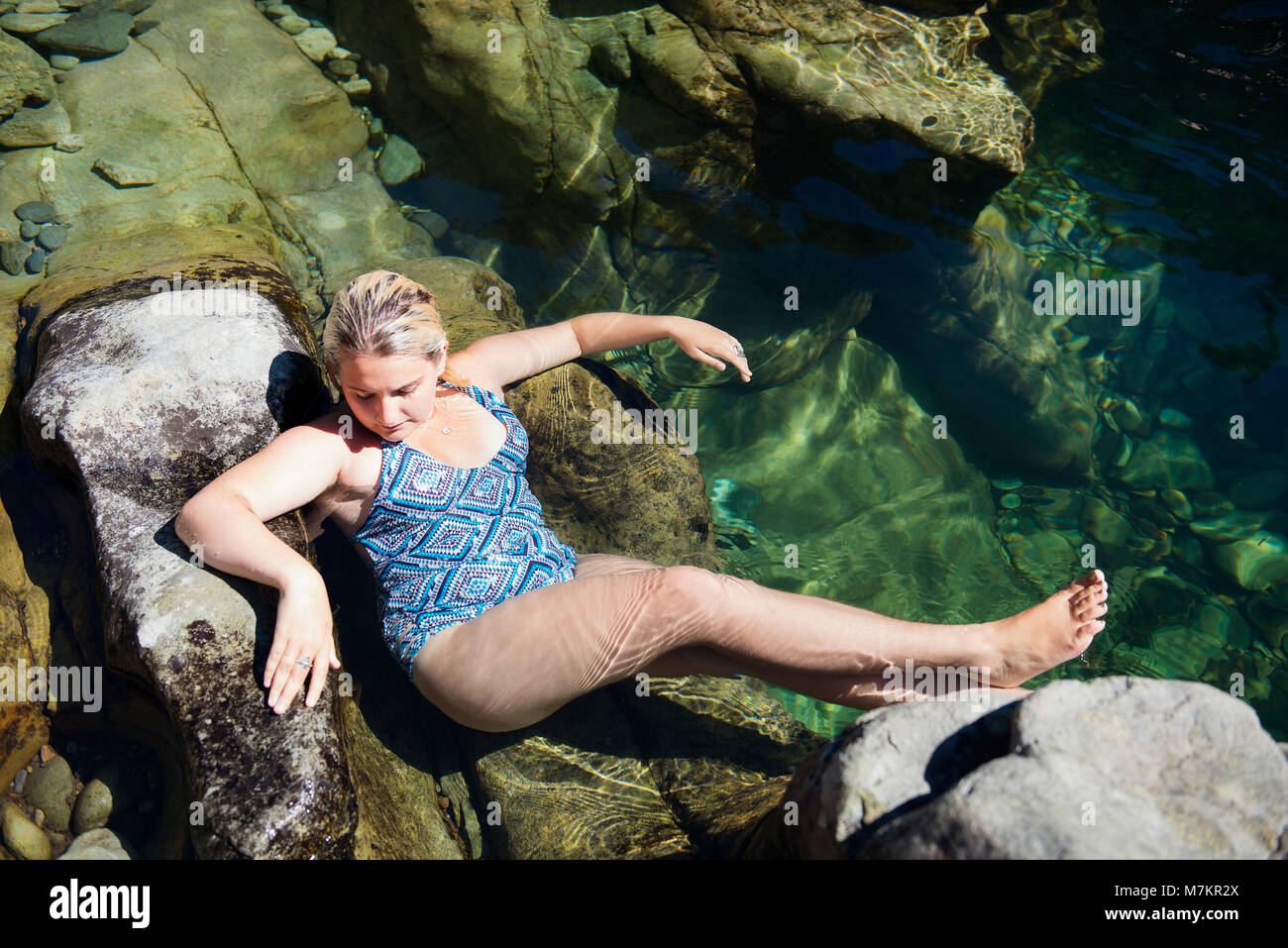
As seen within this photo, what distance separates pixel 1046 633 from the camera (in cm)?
340

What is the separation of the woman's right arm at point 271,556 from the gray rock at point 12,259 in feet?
8.44

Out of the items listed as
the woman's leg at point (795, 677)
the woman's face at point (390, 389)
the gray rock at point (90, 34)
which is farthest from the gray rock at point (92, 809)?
the gray rock at point (90, 34)

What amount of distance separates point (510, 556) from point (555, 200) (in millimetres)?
3052

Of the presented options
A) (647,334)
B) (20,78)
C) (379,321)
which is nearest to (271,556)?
(379,321)

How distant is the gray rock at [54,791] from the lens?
3478 mm

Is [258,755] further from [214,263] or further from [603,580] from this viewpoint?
[214,263]

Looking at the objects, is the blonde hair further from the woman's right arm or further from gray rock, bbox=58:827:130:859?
gray rock, bbox=58:827:130:859

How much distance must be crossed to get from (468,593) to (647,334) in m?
1.84

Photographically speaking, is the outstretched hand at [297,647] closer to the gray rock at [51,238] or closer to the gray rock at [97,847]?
the gray rock at [97,847]

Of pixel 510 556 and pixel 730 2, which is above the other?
pixel 730 2

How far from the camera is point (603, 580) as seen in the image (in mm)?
3404

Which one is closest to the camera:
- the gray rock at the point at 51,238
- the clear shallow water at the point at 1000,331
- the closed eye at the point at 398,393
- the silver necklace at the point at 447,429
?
the closed eye at the point at 398,393
